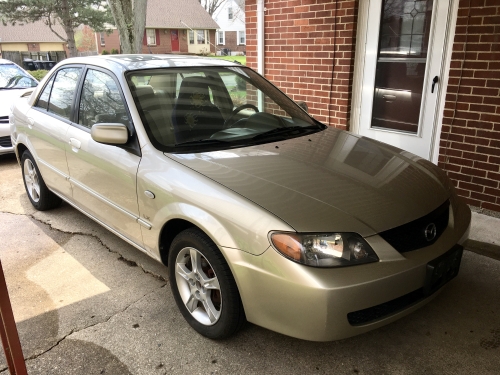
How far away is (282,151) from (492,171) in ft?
8.37

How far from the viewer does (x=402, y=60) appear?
489 centimetres

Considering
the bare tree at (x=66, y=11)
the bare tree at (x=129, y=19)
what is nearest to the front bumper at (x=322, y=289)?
the bare tree at (x=129, y=19)

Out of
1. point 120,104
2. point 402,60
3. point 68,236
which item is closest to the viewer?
point 120,104

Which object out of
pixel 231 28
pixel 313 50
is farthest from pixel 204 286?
pixel 231 28

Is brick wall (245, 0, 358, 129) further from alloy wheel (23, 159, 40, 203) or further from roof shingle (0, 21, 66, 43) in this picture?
roof shingle (0, 21, 66, 43)

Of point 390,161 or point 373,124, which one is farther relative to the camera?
point 373,124

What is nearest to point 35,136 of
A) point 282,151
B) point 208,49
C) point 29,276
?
point 29,276

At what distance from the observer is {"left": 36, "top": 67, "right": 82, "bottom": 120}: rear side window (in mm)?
3848

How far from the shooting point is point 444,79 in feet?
14.8

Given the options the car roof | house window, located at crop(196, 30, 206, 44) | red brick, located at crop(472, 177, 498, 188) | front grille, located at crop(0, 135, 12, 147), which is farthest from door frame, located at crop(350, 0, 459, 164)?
house window, located at crop(196, 30, 206, 44)

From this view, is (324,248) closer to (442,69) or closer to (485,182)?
(485,182)

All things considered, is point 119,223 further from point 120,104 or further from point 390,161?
point 390,161

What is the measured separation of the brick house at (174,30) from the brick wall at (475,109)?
132ft

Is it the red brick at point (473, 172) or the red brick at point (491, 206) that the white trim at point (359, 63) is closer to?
the red brick at point (473, 172)
